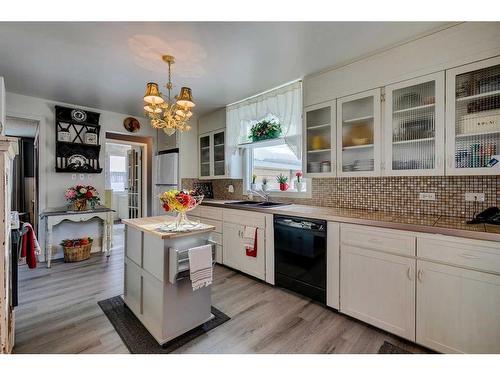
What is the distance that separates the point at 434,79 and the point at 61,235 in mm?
5161

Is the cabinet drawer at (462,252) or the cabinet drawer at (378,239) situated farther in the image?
the cabinet drawer at (378,239)

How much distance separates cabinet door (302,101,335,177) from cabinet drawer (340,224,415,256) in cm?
74

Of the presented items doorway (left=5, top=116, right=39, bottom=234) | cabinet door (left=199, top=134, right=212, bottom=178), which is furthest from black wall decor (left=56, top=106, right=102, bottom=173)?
doorway (left=5, top=116, right=39, bottom=234)

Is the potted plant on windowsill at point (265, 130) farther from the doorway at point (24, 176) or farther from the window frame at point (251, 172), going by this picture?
the doorway at point (24, 176)

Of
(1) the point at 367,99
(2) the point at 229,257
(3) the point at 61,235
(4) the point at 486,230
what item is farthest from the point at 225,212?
(3) the point at 61,235

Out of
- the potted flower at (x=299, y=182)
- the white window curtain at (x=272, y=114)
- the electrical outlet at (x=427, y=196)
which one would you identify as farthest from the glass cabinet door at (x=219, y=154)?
the electrical outlet at (x=427, y=196)

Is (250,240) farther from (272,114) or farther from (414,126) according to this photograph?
(414,126)

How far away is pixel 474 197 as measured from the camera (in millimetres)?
1917

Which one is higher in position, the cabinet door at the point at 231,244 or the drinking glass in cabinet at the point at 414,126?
the drinking glass in cabinet at the point at 414,126

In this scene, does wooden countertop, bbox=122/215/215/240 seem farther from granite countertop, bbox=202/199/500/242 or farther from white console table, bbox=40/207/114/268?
white console table, bbox=40/207/114/268

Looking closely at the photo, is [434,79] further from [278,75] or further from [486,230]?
[278,75]

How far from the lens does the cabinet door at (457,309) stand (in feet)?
4.69

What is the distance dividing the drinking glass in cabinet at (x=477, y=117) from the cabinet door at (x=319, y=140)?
1.02 m

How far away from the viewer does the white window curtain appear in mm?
2934
